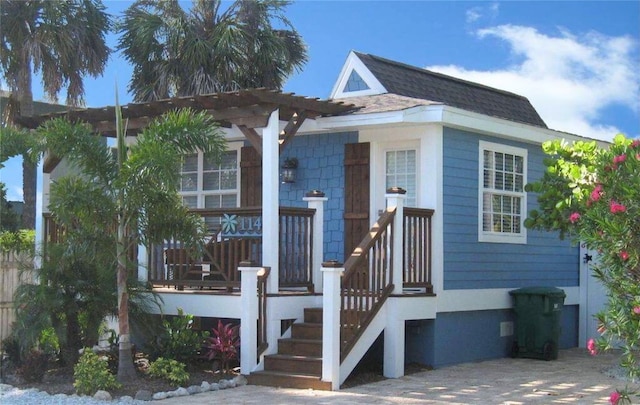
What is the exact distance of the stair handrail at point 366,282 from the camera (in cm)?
993

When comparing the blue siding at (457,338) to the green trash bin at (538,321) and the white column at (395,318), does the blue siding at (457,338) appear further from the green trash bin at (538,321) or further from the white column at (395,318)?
the white column at (395,318)

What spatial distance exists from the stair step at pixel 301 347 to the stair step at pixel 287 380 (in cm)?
32

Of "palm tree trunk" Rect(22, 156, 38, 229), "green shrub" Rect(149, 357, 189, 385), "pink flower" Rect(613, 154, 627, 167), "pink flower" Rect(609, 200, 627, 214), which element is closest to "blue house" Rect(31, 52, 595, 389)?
"green shrub" Rect(149, 357, 189, 385)

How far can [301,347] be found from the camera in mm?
10055

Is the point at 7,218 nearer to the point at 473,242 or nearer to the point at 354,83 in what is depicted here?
the point at 354,83

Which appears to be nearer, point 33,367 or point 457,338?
point 33,367

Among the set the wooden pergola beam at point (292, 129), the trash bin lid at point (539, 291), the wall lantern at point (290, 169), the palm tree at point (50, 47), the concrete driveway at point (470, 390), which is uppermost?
the palm tree at point (50, 47)

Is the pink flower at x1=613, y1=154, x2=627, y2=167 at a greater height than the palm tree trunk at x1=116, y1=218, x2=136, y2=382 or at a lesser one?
greater

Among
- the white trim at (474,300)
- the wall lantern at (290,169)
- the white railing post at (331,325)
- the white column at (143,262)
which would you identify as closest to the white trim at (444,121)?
the wall lantern at (290,169)

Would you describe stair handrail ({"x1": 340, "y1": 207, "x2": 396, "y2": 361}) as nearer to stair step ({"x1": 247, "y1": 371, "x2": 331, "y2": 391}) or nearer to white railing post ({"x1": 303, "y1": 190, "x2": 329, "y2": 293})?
stair step ({"x1": 247, "y1": 371, "x2": 331, "y2": 391})

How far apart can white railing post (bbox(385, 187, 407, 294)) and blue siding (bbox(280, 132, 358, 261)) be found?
1724 mm

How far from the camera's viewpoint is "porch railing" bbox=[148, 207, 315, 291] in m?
10.9

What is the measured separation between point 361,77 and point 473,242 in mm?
2912

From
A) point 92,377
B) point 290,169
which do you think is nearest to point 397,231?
point 290,169
